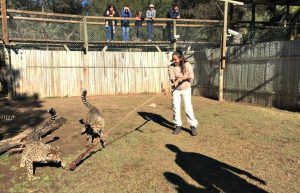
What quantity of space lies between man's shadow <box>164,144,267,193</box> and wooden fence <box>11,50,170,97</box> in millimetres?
10712

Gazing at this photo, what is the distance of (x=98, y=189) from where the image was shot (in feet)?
17.9

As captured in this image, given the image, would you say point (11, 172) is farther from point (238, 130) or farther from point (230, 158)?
point (238, 130)

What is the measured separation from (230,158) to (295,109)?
609 cm

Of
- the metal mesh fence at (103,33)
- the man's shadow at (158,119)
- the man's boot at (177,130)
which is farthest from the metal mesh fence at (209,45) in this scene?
the man's boot at (177,130)

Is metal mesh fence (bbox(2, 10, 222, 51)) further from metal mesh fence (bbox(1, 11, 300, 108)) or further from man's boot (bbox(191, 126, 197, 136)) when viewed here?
man's boot (bbox(191, 126, 197, 136))

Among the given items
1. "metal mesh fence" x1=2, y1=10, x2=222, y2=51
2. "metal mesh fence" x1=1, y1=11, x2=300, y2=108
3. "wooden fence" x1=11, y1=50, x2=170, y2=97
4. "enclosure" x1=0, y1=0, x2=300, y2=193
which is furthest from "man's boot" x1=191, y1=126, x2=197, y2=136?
"metal mesh fence" x1=2, y1=10, x2=222, y2=51

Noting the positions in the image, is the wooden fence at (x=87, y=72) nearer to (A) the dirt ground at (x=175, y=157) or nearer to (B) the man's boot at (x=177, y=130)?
(A) the dirt ground at (x=175, y=157)

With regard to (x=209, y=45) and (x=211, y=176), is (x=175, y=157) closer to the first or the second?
(x=211, y=176)

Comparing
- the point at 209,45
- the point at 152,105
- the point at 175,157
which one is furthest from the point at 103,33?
the point at 175,157

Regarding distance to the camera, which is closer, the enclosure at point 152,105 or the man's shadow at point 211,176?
the man's shadow at point 211,176

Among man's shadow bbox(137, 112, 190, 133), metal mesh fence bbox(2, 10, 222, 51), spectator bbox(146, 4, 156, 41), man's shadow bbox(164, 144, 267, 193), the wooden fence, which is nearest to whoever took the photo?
man's shadow bbox(164, 144, 267, 193)

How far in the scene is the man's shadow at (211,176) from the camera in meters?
5.31

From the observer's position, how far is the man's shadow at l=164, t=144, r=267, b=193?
209 inches

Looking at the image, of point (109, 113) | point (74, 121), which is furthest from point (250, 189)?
point (109, 113)
